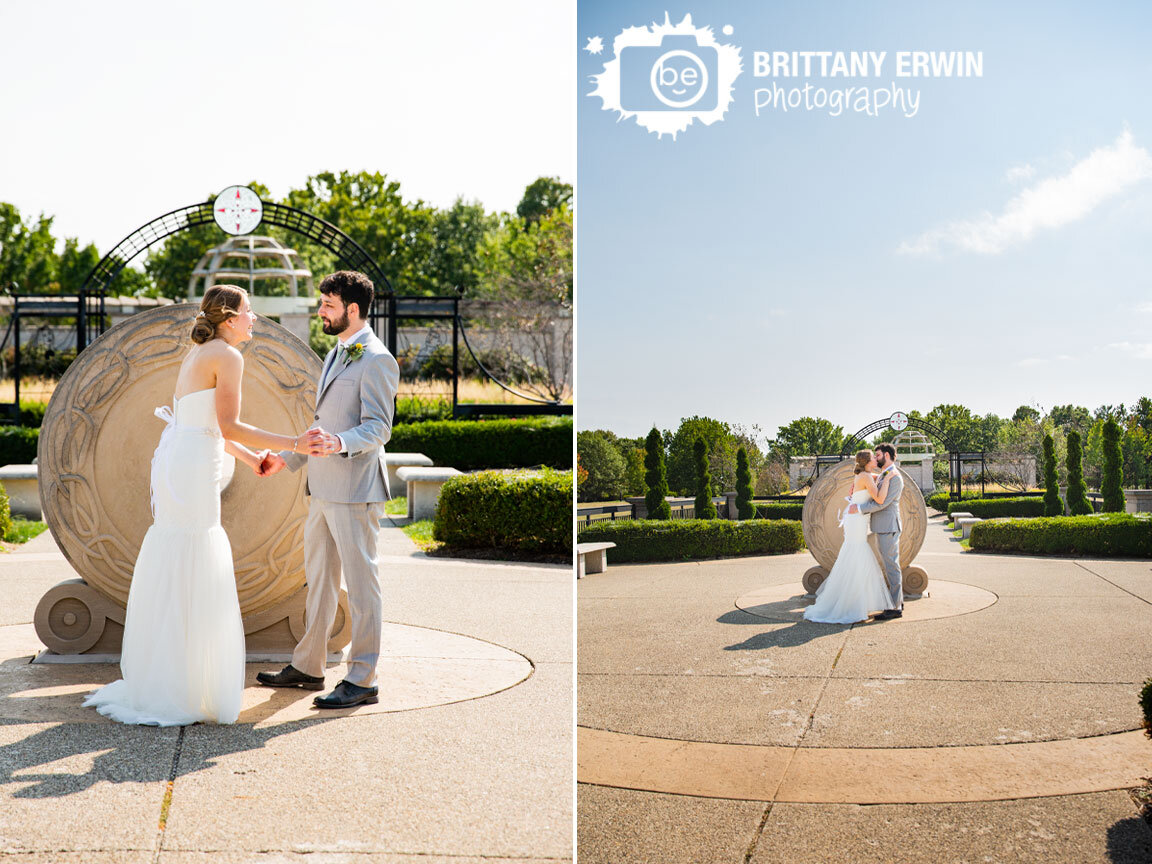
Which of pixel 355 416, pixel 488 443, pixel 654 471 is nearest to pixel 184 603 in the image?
pixel 355 416

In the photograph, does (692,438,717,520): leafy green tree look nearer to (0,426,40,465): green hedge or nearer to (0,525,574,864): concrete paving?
(0,525,574,864): concrete paving

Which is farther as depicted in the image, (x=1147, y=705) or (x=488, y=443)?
(x=488, y=443)

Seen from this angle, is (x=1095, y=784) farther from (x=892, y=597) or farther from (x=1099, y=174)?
(x=1099, y=174)

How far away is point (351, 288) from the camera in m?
4.16

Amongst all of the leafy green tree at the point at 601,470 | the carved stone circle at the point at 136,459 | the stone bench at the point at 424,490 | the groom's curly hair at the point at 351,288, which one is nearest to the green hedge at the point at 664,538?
the leafy green tree at the point at 601,470

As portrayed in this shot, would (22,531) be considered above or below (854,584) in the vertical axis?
below

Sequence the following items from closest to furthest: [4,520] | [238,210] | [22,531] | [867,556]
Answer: [867,556], [4,520], [22,531], [238,210]

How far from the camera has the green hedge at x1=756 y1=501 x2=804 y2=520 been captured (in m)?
3.04

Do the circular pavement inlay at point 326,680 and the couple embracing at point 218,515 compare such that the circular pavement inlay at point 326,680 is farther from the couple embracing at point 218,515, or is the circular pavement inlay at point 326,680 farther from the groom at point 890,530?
the groom at point 890,530

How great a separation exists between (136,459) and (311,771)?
2.03m

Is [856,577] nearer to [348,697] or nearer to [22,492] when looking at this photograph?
[348,697]

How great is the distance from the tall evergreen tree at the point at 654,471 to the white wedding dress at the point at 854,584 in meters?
0.62

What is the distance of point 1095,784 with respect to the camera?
2453mm

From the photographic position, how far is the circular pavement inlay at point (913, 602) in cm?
297
